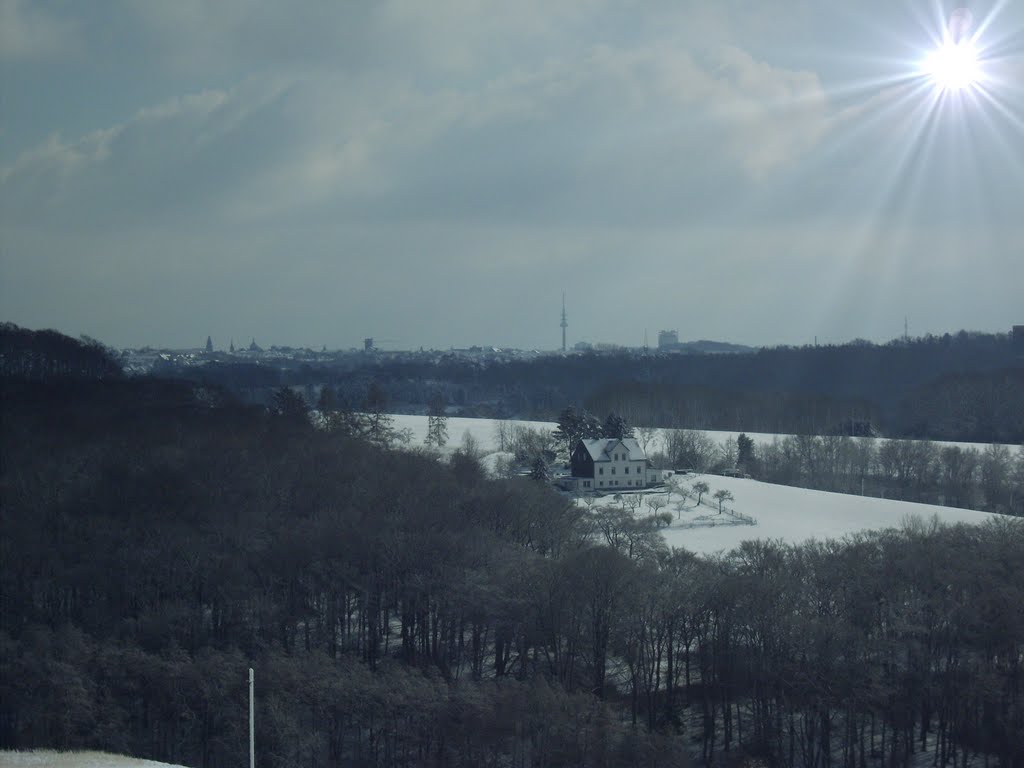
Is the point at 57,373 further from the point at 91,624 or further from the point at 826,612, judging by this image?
the point at 826,612

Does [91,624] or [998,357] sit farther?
[998,357]

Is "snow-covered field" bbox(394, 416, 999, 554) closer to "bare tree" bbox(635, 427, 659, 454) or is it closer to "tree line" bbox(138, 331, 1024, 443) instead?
"bare tree" bbox(635, 427, 659, 454)

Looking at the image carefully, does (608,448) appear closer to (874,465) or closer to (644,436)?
(874,465)

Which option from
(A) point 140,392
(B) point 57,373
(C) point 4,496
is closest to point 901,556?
(C) point 4,496

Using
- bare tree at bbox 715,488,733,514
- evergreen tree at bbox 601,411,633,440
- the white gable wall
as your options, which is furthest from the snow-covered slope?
evergreen tree at bbox 601,411,633,440

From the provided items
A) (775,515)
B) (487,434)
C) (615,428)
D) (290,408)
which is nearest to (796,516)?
(775,515)

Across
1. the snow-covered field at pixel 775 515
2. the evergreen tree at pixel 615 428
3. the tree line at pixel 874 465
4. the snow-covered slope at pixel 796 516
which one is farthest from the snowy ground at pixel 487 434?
the snow-covered slope at pixel 796 516
